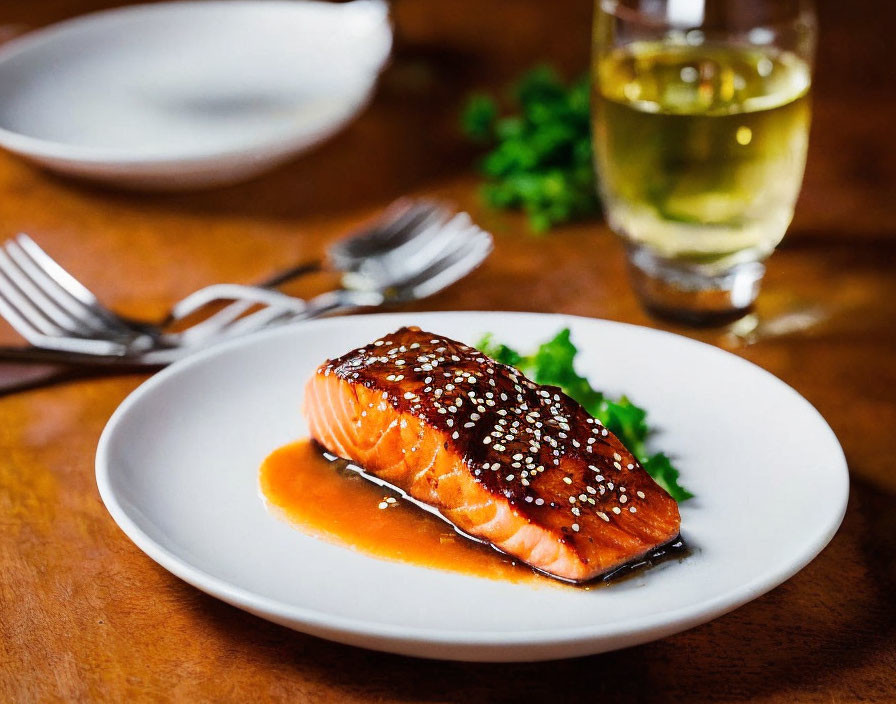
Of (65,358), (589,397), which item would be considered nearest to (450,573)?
(589,397)

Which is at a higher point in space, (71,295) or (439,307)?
(71,295)

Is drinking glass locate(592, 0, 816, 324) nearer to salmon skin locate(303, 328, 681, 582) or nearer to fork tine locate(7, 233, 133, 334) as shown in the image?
salmon skin locate(303, 328, 681, 582)

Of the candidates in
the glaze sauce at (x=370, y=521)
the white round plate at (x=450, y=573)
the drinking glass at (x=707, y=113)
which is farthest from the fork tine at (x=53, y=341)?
the drinking glass at (x=707, y=113)

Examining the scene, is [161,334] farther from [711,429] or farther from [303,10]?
[303,10]

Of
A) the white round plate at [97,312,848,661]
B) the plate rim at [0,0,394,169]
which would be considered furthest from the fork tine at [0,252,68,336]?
the plate rim at [0,0,394,169]

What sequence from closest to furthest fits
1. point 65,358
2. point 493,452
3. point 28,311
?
point 493,452, point 65,358, point 28,311

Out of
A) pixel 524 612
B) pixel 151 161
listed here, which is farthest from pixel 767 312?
pixel 151 161

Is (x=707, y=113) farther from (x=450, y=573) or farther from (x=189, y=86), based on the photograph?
(x=189, y=86)

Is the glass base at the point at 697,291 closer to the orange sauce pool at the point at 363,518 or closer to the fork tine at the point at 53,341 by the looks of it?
the orange sauce pool at the point at 363,518
